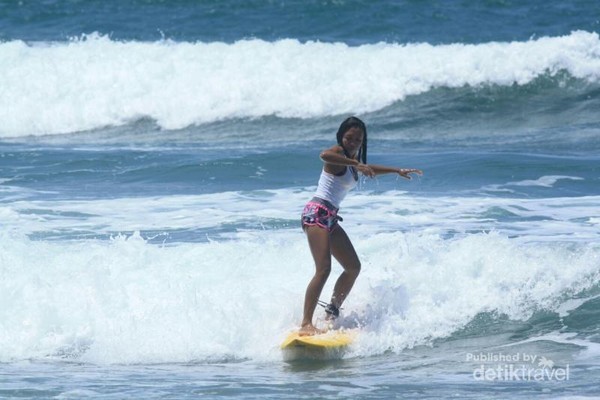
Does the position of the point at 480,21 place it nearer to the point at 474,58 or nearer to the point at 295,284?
the point at 474,58

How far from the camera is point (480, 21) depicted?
2488 centimetres

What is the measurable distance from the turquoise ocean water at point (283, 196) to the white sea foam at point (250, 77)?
6cm

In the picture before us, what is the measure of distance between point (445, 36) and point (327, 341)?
16776 millimetres

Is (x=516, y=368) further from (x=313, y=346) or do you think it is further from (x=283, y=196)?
(x=283, y=196)

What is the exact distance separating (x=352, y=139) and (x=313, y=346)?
4.74ft

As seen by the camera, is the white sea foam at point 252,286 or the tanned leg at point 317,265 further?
the white sea foam at point 252,286

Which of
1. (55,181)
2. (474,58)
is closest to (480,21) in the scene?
(474,58)

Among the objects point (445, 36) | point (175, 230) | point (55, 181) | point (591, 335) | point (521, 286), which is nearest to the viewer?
point (591, 335)

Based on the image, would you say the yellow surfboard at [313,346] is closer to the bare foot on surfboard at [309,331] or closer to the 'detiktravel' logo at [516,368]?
the bare foot on surfboard at [309,331]

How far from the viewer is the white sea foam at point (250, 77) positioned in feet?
67.9

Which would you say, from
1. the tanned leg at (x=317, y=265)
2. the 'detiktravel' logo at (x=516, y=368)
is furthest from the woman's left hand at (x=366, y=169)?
the 'detiktravel' logo at (x=516, y=368)

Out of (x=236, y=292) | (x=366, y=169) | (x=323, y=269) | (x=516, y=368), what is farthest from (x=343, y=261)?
(x=516, y=368)

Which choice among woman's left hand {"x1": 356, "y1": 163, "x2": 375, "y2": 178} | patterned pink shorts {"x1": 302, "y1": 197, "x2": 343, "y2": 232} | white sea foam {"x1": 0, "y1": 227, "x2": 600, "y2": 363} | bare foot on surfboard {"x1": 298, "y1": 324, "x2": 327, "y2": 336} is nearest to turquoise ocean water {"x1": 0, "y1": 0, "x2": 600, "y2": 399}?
white sea foam {"x1": 0, "y1": 227, "x2": 600, "y2": 363}

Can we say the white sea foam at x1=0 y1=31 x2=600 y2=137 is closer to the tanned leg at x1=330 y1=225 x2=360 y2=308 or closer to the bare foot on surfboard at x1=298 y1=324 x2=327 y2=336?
the tanned leg at x1=330 y1=225 x2=360 y2=308
